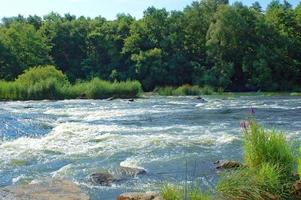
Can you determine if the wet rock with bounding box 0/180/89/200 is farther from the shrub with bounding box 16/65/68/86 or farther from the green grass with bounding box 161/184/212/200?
the shrub with bounding box 16/65/68/86

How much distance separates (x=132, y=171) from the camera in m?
13.4

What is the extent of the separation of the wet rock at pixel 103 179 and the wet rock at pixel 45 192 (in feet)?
3.37

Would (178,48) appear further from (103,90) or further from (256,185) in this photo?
(256,185)

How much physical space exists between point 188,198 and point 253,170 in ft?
4.40

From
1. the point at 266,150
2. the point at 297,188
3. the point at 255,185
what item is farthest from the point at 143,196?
the point at 297,188

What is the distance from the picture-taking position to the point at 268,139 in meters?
9.88

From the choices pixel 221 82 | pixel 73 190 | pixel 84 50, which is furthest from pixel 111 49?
pixel 73 190

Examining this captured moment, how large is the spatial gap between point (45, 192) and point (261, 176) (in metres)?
4.39

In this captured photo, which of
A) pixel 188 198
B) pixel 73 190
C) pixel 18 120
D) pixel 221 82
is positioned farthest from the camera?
pixel 221 82

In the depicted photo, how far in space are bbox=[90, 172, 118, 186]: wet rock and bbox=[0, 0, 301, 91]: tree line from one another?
5771 centimetres

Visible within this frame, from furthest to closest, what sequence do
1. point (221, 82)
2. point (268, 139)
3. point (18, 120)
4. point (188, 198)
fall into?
point (221, 82) → point (18, 120) → point (268, 139) → point (188, 198)

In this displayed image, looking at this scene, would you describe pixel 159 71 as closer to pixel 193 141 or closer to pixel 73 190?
pixel 193 141

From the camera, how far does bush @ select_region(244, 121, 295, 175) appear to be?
9555mm

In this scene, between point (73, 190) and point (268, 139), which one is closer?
point (268, 139)
